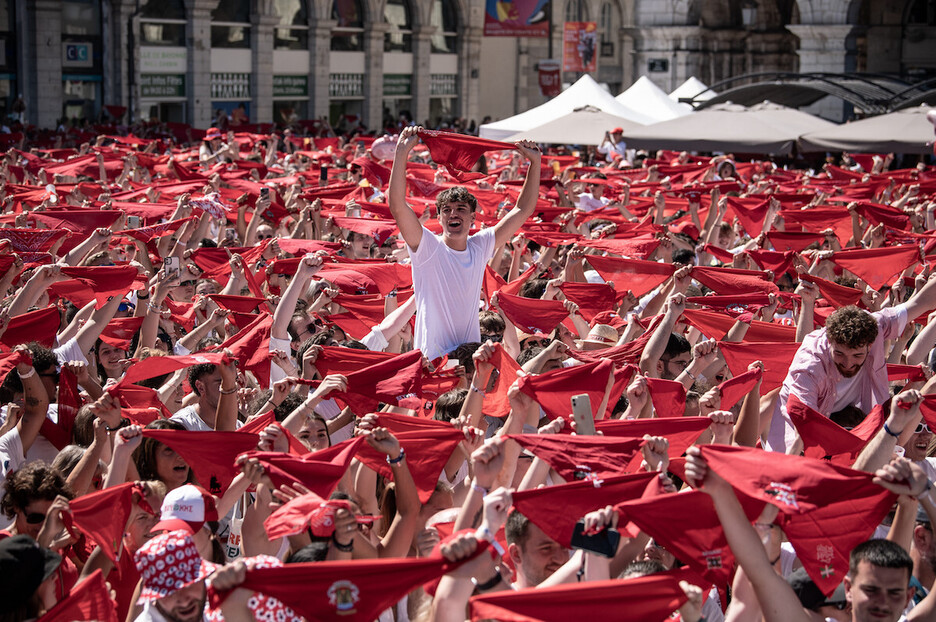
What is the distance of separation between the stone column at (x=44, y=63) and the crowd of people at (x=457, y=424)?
854 inches

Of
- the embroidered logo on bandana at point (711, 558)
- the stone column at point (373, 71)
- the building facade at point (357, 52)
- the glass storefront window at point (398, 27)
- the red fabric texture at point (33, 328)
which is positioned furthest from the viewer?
the glass storefront window at point (398, 27)

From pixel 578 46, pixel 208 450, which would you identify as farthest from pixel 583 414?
pixel 578 46

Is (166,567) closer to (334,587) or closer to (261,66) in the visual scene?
(334,587)

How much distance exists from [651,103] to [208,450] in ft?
76.4

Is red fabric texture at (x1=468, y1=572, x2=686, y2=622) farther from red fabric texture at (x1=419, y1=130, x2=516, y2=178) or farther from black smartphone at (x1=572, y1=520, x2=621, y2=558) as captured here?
red fabric texture at (x1=419, y1=130, x2=516, y2=178)

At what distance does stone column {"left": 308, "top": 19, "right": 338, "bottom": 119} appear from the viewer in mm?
39344

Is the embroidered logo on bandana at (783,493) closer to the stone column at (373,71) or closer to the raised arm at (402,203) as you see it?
the raised arm at (402,203)

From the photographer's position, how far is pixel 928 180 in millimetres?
16328

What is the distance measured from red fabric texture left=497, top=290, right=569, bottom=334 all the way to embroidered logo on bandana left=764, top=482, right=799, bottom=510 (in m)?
3.87

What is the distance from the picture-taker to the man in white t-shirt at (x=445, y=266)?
22.0 feet

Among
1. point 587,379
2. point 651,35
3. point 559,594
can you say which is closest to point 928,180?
point 587,379

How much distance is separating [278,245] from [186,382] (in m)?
2.61

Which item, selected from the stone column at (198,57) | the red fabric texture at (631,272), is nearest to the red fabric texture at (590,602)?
the red fabric texture at (631,272)

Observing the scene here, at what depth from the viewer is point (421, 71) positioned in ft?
145
